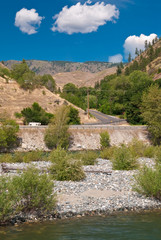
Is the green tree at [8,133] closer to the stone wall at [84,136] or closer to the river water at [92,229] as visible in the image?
the stone wall at [84,136]

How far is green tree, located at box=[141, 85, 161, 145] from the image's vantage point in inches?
2264

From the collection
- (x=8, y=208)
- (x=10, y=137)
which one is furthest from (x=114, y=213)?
(x=10, y=137)

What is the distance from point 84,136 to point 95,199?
4046 cm

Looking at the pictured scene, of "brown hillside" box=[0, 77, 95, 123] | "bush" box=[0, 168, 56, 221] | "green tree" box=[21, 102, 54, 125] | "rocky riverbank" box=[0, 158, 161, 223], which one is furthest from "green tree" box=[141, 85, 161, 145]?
"bush" box=[0, 168, 56, 221]

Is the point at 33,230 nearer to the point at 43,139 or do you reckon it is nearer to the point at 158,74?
the point at 43,139

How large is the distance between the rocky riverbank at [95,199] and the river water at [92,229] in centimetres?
93

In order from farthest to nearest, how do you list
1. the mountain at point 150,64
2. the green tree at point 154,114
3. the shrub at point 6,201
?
the mountain at point 150,64
the green tree at point 154,114
the shrub at point 6,201

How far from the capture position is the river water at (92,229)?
12992mm

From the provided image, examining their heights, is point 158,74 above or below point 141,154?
above

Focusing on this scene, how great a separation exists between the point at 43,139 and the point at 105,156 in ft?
66.2

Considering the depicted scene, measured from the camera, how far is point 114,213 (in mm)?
16734

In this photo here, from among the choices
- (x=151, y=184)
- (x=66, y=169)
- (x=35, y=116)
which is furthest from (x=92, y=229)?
(x=35, y=116)

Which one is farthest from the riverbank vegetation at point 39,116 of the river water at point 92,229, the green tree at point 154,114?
the river water at point 92,229

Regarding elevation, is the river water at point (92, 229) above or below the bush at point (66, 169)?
below
